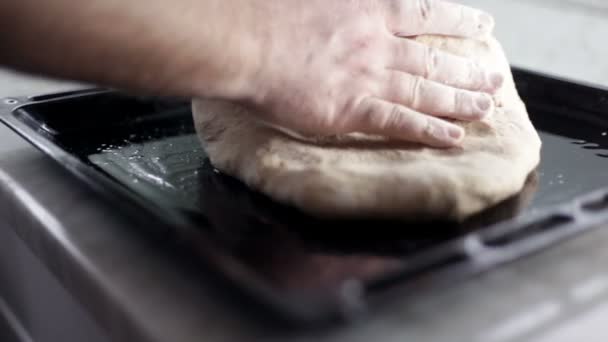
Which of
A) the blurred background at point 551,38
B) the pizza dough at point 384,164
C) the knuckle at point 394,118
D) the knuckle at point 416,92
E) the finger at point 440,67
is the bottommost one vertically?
the blurred background at point 551,38

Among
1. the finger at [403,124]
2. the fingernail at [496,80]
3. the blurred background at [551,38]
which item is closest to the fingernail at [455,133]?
the finger at [403,124]

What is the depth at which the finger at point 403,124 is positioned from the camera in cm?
61

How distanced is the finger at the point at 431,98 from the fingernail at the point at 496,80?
0.14 ft

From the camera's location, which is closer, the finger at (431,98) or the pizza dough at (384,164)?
the pizza dough at (384,164)

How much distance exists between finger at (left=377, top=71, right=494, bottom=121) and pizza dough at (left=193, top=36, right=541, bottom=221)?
22 millimetres

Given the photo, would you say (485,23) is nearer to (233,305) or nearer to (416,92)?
(416,92)

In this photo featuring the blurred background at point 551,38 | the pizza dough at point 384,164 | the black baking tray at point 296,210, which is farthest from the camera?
the blurred background at point 551,38

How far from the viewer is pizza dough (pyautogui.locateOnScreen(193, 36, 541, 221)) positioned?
1.71 feet

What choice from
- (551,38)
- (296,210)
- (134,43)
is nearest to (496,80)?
(296,210)

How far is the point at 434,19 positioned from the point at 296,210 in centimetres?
29

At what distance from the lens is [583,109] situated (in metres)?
0.80

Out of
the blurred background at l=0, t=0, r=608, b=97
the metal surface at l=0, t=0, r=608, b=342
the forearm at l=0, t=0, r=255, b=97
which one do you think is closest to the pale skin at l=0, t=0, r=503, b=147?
the forearm at l=0, t=0, r=255, b=97

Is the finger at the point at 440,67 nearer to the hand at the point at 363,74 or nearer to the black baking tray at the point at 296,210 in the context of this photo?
the hand at the point at 363,74

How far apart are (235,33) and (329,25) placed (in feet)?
0.41
